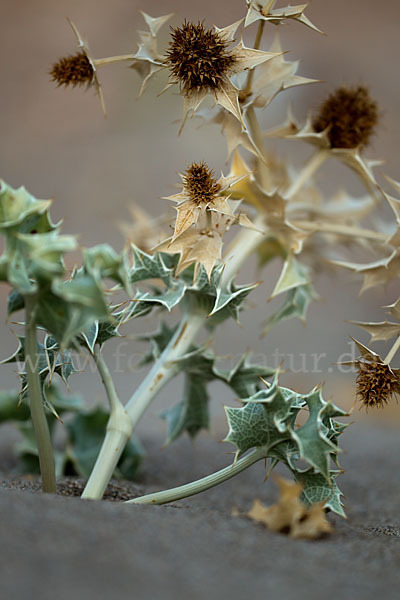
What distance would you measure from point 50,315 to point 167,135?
3283 millimetres

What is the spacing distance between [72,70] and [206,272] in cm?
30

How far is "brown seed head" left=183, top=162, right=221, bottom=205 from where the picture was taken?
0.72m

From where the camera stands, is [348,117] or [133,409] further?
[348,117]

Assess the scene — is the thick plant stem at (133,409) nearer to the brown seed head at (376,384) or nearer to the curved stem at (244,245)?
the curved stem at (244,245)

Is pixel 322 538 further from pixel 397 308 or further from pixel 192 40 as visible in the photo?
pixel 192 40

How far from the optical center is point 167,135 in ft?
12.2

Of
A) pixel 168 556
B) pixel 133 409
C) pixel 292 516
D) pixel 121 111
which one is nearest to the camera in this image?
pixel 168 556

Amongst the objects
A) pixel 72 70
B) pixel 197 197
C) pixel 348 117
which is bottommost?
pixel 197 197

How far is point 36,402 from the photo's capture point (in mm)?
659

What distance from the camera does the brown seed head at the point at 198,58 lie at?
28.6 inches

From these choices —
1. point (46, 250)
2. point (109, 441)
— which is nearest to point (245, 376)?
point (109, 441)

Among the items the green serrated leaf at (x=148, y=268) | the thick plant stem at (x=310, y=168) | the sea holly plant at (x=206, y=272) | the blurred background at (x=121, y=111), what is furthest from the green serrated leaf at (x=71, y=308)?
the blurred background at (x=121, y=111)

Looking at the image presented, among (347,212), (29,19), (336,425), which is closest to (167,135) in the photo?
(29,19)

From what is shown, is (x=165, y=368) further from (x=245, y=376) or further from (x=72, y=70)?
(x=72, y=70)
